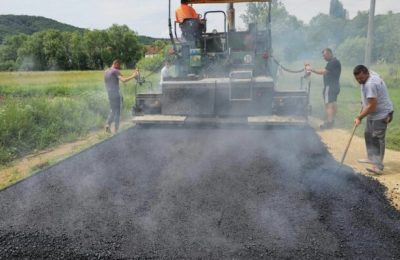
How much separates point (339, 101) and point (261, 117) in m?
5.70

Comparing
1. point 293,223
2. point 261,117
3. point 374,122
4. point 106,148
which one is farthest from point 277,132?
point 293,223

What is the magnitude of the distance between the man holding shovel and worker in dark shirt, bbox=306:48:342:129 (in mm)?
2396

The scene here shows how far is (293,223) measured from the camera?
331cm

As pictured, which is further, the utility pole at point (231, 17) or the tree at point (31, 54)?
→ the tree at point (31, 54)

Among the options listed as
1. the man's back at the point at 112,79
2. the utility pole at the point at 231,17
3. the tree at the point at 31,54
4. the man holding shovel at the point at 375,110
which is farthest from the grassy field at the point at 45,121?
the man holding shovel at the point at 375,110

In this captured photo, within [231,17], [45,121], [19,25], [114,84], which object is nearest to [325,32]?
[19,25]

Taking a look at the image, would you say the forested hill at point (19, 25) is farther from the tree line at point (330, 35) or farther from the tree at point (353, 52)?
the tree at point (353, 52)

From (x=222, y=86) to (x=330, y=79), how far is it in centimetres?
216

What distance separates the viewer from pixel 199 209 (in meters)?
3.63

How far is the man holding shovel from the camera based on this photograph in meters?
4.79

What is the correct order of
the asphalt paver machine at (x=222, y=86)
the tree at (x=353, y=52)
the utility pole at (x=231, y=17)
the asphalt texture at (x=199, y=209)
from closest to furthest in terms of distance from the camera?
the asphalt texture at (x=199, y=209)
the asphalt paver machine at (x=222, y=86)
the utility pole at (x=231, y=17)
the tree at (x=353, y=52)

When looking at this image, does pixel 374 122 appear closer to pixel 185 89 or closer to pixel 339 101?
pixel 185 89

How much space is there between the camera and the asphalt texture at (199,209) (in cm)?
293

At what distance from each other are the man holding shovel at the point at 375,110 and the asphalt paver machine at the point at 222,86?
1885mm
